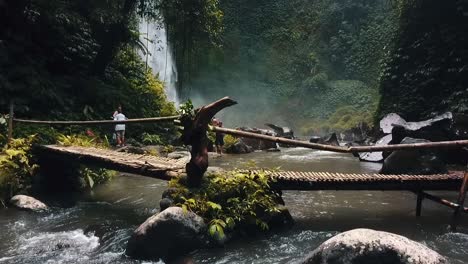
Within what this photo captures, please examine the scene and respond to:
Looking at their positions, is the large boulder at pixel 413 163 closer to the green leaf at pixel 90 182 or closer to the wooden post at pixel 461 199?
the wooden post at pixel 461 199

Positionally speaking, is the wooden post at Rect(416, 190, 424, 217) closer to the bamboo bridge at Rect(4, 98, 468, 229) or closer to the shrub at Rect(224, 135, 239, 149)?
the bamboo bridge at Rect(4, 98, 468, 229)

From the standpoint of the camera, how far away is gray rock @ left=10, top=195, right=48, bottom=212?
7.62 metres

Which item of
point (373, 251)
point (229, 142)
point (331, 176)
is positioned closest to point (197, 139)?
point (331, 176)

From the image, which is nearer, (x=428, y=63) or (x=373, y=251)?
(x=373, y=251)

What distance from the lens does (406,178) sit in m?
6.77

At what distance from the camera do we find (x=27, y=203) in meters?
7.70

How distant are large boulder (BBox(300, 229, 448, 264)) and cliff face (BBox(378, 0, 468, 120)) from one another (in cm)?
1174

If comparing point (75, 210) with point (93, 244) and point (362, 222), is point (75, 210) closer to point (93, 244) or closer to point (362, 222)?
point (93, 244)

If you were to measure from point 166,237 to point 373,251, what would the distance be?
2505mm

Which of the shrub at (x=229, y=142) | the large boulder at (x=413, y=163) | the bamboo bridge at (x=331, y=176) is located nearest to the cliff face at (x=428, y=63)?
the large boulder at (x=413, y=163)

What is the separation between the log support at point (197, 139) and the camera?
6258 mm

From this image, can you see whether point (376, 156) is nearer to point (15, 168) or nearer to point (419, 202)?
point (419, 202)

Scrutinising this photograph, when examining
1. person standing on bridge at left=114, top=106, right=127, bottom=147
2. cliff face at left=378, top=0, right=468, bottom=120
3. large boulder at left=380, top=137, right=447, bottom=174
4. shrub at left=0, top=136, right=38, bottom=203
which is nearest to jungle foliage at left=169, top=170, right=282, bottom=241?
shrub at left=0, top=136, right=38, bottom=203

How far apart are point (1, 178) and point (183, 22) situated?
1282cm
